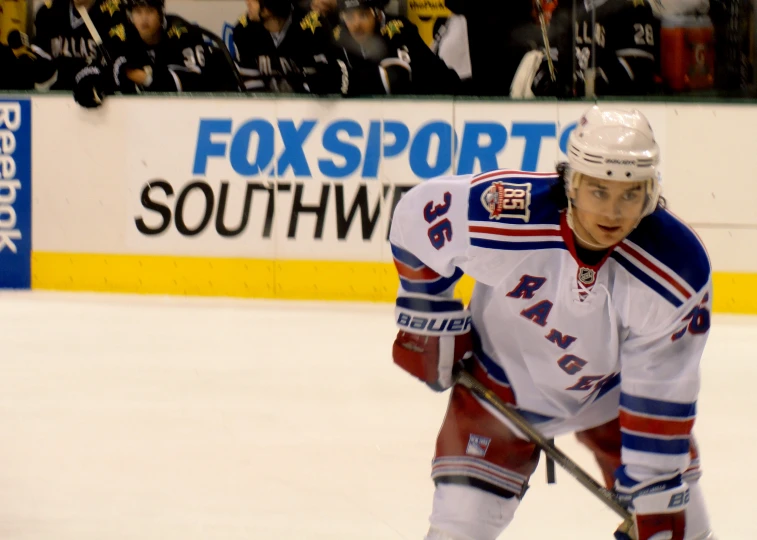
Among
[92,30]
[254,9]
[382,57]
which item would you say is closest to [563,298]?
[382,57]

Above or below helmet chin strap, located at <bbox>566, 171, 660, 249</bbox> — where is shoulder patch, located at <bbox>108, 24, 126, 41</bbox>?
below

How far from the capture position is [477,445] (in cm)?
196

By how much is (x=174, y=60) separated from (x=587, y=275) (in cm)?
448

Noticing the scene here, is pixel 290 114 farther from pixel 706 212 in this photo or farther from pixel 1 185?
pixel 706 212

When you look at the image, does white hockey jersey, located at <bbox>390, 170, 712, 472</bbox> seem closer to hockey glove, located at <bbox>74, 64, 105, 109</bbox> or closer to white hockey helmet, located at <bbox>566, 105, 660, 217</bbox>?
white hockey helmet, located at <bbox>566, 105, 660, 217</bbox>

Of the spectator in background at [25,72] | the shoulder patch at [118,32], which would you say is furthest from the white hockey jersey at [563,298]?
the spectator in background at [25,72]

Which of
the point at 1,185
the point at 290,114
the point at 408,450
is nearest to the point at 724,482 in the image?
the point at 408,450

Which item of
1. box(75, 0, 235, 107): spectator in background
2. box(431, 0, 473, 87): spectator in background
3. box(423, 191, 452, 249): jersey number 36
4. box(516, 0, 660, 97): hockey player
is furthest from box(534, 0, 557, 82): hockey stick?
box(423, 191, 452, 249): jersey number 36

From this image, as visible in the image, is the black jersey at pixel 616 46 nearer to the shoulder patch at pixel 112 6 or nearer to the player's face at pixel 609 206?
the shoulder patch at pixel 112 6

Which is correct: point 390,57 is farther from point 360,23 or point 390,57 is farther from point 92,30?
point 92,30

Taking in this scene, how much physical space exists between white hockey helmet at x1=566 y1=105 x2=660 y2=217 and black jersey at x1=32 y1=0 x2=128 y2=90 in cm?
462

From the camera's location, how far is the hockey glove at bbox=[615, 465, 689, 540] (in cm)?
177

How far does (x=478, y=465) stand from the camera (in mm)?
1935

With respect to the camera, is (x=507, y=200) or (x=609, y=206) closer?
(x=609, y=206)
